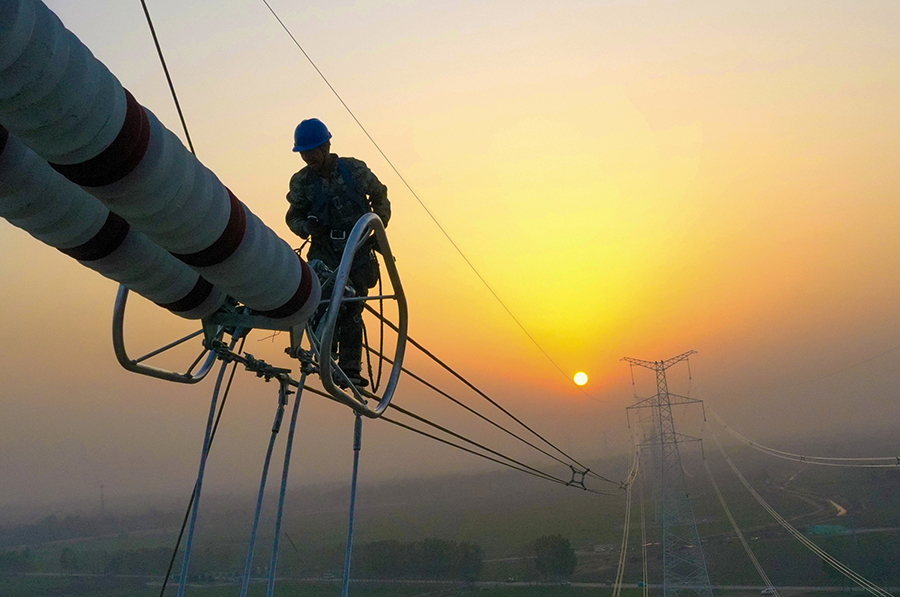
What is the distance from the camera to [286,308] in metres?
6.75

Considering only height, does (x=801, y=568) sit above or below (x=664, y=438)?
below

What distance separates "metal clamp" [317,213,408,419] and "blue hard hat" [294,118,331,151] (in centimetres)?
244

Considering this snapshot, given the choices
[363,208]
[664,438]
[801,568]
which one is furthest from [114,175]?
[801,568]

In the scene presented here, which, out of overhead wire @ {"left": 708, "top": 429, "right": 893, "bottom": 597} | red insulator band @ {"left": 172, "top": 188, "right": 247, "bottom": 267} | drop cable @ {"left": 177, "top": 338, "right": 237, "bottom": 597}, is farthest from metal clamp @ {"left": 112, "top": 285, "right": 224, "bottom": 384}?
overhead wire @ {"left": 708, "top": 429, "right": 893, "bottom": 597}

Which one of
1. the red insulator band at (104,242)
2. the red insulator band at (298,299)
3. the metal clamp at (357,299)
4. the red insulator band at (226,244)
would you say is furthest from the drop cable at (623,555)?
the red insulator band at (226,244)

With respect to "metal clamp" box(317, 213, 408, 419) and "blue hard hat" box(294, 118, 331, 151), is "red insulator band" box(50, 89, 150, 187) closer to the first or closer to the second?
"metal clamp" box(317, 213, 408, 419)

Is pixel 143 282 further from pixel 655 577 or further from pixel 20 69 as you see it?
pixel 655 577

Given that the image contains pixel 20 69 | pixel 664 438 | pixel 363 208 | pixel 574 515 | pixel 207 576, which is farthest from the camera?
pixel 574 515

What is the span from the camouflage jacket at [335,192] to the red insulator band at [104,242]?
Result: 15.7 ft

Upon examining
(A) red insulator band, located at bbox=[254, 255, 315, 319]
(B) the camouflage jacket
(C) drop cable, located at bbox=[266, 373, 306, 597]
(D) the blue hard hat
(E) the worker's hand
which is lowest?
(C) drop cable, located at bbox=[266, 373, 306, 597]

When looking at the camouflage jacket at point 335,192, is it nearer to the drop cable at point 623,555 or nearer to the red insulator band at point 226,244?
the red insulator band at point 226,244

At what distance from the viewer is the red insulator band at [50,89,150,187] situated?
13.6 feet

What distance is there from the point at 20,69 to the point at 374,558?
500ft

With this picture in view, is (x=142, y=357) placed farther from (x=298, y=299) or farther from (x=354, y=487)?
(x=354, y=487)
